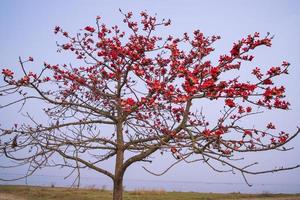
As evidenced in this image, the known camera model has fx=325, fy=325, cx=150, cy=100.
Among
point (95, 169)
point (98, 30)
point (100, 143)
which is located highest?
point (98, 30)

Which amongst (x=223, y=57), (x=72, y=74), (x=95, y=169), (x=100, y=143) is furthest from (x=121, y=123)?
(x=223, y=57)

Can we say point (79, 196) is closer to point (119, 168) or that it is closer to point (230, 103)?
point (119, 168)

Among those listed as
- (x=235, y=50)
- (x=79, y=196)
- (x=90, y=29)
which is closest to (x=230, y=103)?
(x=235, y=50)

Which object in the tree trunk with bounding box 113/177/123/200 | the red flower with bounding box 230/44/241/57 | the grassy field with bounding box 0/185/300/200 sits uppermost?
the red flower with bounding box 230/44/241/57

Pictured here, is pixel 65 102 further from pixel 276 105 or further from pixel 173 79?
pixel 276 105

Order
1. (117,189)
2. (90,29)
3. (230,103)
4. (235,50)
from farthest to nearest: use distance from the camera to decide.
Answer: (90,29) → (117,189) → (235,50) → (230,103)

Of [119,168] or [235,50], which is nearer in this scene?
[235,50]

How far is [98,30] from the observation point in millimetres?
8094

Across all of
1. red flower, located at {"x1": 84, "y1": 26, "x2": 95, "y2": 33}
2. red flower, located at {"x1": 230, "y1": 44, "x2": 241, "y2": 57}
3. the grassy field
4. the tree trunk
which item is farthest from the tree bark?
the grassy field

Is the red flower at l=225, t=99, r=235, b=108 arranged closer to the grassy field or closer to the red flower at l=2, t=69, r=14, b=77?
the red flower at l=2, t=69, r=14, b=77

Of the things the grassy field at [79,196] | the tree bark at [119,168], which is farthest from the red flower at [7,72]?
the grassy field at [79,196]

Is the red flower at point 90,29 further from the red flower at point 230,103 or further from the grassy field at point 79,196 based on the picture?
the grassy field at point 79,196

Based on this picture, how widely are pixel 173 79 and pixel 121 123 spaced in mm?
1574

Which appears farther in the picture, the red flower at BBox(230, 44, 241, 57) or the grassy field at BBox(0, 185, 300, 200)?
the grassy field at BBox(0, 185, 300, 200)
